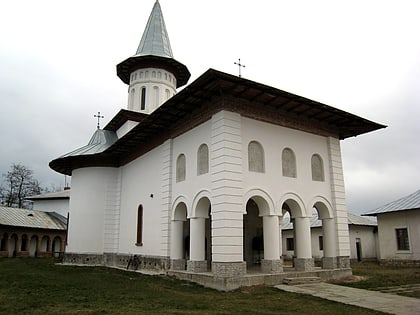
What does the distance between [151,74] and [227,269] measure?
47.2ft

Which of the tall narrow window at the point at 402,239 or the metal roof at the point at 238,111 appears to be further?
the tall narrow window at the point at 402,239

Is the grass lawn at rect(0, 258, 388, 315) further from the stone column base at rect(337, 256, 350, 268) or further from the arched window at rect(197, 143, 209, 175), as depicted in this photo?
the stone column base at rect(337, 256, 350, 268)

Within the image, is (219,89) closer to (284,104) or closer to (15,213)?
(284,104)

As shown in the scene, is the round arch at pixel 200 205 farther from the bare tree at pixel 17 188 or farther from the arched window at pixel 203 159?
the bare tree at pixel 17 188

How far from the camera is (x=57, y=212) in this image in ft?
123

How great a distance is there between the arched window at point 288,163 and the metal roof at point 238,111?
1.01 m

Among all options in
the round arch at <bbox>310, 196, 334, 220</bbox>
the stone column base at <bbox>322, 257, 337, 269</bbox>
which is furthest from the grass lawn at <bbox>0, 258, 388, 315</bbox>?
the round arch at <bbox>310, 196, 334, 220</bbox>

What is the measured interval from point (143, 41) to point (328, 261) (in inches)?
666

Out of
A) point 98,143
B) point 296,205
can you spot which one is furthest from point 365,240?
point 98,143

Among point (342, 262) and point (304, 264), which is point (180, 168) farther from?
point (342, 262)

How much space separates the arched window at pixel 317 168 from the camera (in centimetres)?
1472

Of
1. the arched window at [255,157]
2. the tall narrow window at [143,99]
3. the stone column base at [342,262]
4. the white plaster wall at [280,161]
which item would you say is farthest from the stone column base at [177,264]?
the tall narrow window at [143,99]

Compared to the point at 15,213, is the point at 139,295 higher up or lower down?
lower down

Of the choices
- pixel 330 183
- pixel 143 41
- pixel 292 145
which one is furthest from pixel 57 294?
pixel 143 41
